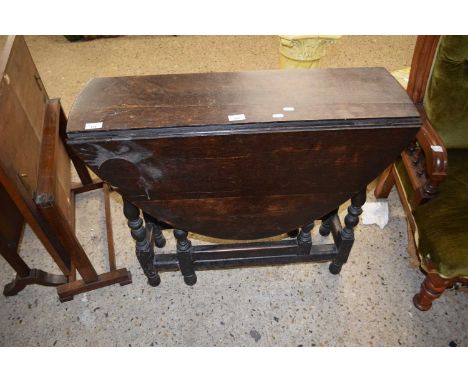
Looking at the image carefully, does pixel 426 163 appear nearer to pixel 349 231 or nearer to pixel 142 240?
pixel 349 231

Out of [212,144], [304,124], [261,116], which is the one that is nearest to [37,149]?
[212,144]

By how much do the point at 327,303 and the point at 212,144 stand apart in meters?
1.02

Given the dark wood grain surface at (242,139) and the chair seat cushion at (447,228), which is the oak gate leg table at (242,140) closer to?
the dark wood grain surface at (242,139)

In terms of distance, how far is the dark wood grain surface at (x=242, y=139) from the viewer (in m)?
1.04

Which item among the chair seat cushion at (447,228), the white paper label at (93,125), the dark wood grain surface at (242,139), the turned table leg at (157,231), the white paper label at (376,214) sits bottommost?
the white paper label at (376,214)

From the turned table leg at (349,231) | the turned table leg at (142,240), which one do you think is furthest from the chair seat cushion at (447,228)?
the turned table leg at (142,240)

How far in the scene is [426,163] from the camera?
4.47ft

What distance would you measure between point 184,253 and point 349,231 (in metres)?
0.72

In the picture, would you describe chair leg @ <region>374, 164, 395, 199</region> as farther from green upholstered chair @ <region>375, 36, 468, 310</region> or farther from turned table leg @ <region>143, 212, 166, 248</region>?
turned table leg @ <region>143, 212, 166, 248</region>

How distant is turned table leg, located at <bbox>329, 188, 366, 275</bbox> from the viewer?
140 centimetres

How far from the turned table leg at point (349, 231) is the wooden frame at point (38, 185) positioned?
1.00 metres

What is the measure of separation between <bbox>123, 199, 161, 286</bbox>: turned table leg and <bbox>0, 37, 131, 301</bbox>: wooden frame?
0.15 metres

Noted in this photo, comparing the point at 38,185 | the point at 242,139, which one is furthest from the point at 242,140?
the point at 38,185

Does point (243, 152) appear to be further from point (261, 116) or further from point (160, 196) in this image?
point (160, 196)
